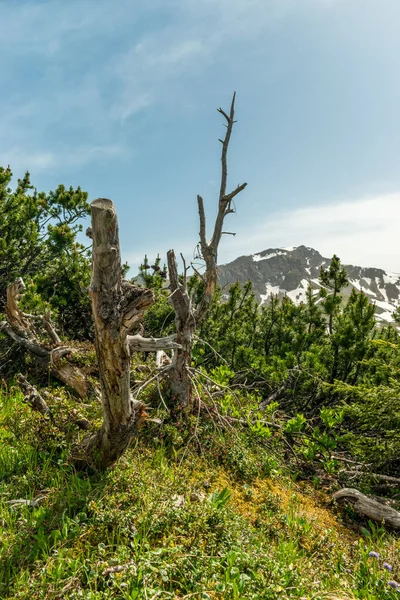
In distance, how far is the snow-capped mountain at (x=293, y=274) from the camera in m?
133

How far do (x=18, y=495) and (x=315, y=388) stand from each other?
5776 millimetres

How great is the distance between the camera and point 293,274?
5482 inches

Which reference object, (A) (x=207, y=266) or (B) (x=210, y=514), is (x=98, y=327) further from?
(A) (x=207, y=266)

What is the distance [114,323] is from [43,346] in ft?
17.2

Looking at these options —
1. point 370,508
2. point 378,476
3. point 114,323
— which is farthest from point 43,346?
point 378,476

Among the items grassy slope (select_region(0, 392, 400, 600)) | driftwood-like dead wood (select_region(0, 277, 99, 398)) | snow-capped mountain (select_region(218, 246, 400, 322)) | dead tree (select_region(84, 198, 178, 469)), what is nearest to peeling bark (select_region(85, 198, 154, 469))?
dead tree (select_region(84, 198, 178, 469))

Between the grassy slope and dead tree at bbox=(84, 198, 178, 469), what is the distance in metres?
0.64

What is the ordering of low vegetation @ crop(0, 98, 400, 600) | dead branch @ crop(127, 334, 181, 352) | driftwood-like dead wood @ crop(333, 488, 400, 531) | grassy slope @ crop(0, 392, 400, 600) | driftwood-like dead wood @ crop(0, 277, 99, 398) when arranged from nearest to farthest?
grassy slope @ crop(0, 392, 400, 600) → low vegetation @ crop(0, 98, 400, 600) → dead branch @ crop(127, 334, 181, 352) → driftwood-like dead wood @ crop(333, 488, 400, 531) → driftwood-like dead wood @ crop(0, 277, 99, 398)

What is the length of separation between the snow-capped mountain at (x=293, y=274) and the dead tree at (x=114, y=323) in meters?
124

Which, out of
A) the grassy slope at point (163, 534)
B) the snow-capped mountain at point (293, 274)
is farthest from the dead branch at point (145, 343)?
the snow-capped mountain at point (293, 274)

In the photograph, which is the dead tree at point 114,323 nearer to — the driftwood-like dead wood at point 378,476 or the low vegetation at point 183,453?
the low vegetation at point 183,453

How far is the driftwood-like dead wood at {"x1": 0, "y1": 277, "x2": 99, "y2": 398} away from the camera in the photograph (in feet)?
20.6

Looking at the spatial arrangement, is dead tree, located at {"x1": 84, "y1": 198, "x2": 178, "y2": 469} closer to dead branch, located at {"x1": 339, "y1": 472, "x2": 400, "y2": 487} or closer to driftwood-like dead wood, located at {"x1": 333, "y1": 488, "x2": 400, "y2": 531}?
driftwood-like dead wood, located at {"x1": 333, "y1": 488, "x2": 400, "y2": 531}

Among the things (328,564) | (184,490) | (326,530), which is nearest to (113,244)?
(184,490)
